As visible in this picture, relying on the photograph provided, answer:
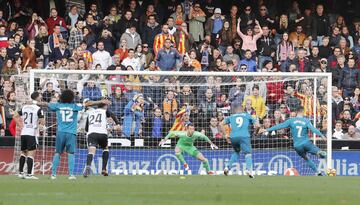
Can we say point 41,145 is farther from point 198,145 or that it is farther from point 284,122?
point 284,122

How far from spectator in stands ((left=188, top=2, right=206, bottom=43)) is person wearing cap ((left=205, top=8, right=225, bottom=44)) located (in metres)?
0.19

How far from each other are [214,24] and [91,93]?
6458 millimetres

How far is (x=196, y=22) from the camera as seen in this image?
3247cm

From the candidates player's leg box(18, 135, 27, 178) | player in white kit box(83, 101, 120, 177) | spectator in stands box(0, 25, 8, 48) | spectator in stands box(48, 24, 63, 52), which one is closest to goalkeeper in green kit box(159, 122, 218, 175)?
player in white kit box(83, 101, 120, 177)

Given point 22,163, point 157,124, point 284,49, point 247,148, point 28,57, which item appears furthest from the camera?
point 284,49

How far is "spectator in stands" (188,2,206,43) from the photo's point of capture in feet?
106

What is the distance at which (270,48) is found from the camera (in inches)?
1257

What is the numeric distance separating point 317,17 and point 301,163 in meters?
6.86

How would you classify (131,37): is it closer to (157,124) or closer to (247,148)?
(157,124)

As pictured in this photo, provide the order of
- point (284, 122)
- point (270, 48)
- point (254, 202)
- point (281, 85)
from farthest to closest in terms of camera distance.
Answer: point (270, 48) → point (281, 85) → point (284, 122) → point (254, 202)

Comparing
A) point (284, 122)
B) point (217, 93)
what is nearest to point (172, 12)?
point (217, 93)

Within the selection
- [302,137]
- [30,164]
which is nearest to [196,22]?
[302,137]

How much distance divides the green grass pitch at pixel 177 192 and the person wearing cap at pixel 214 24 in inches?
439

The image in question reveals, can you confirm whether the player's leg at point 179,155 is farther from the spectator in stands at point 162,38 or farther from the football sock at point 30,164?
the football sock at point 30,164
